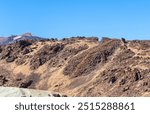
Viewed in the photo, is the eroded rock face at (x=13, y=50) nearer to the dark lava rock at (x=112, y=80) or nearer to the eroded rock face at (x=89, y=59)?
the eroded rock face at (x=89, y=59)

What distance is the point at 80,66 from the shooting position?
2714 inches

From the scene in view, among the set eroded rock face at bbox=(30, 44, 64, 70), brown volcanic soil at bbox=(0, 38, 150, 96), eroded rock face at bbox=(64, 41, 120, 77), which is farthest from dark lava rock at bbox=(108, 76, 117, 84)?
eroded rock face at bbox=(30, 44, 64, 70)

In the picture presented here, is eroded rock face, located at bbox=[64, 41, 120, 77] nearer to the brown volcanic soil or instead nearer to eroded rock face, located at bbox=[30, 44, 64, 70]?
the brown volcanic soil

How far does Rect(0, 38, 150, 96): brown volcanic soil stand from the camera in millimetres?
56625

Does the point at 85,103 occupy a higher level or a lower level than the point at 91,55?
lower

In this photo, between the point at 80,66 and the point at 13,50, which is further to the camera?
the point at 13,50

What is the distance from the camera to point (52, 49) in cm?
7950

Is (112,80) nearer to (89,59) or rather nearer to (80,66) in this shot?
(80,66)

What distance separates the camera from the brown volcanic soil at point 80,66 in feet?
186

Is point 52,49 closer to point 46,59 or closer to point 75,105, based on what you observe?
point 46,59

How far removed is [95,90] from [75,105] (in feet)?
148

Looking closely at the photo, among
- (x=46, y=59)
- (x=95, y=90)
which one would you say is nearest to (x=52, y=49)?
(x=46, y=59)

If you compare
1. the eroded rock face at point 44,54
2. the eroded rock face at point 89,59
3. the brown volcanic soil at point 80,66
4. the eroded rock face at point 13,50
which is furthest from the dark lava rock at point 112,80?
the eroded rock face at point 13,50

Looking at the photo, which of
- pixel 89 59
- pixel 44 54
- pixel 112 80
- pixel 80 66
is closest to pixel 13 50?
pixel 44 54
